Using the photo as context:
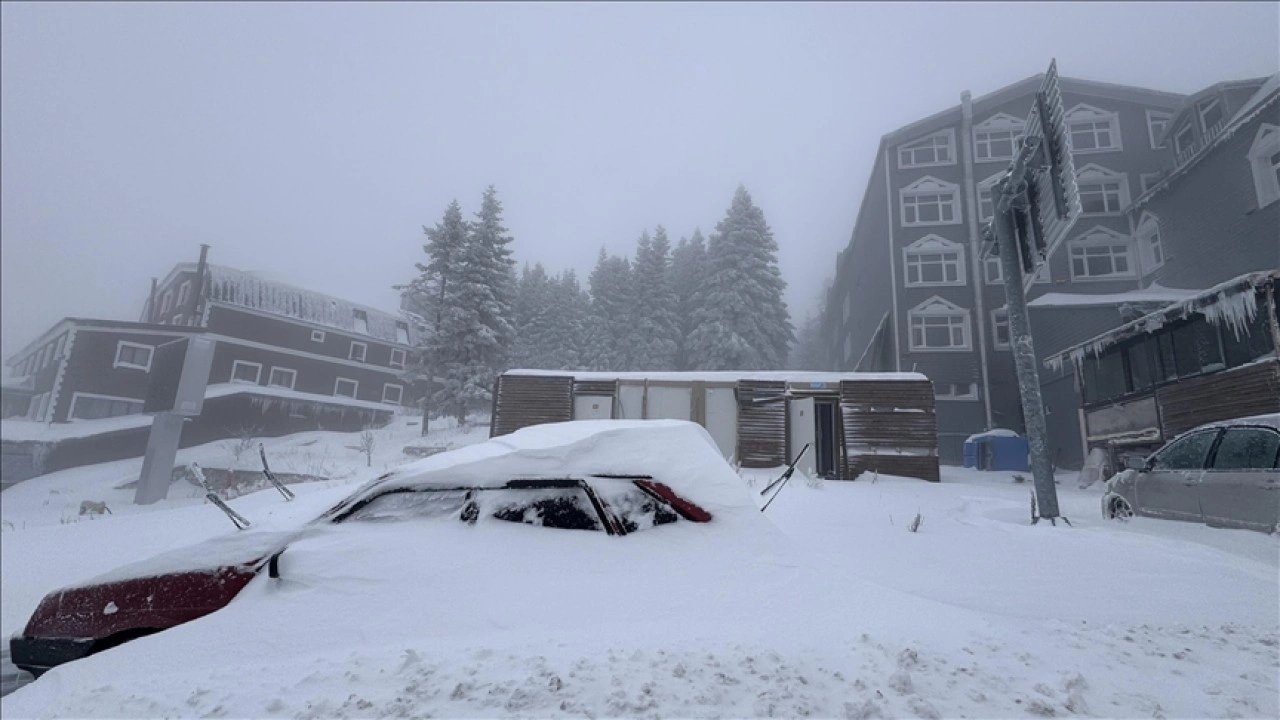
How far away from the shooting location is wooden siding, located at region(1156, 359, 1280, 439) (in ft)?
26.9

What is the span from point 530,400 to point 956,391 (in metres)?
20.2

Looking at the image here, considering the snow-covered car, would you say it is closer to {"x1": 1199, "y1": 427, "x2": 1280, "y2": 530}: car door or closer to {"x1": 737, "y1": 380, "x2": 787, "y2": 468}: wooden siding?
{"x1": 1199, "y1": 427, "x2": 1280, "y2": 530}: car door

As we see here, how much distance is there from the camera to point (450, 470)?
12.4ft

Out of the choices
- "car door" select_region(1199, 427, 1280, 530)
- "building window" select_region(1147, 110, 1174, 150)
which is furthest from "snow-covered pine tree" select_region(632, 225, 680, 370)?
"car door" select_region(1199, 427, 1280, 530)

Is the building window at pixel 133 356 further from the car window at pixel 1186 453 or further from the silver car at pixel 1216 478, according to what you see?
the car window at pixel 1186 453

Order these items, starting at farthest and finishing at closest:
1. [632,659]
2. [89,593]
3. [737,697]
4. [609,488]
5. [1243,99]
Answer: [1243,99]
[609,488]
[89,593]
[632,659]
[737,697]

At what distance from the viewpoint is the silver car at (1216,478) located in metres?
6.13

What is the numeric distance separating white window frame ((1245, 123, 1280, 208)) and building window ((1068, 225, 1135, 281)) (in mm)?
9004

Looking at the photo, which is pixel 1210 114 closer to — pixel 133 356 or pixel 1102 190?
pixel 1102 190

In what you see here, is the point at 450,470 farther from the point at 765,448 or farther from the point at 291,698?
the point at 765,448

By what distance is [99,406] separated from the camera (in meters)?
29.9

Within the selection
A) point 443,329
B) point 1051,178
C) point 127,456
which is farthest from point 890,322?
point 127,456

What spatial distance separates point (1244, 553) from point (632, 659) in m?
7.17

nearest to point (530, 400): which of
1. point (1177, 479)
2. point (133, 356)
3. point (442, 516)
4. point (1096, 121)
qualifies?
point (442, 516)
